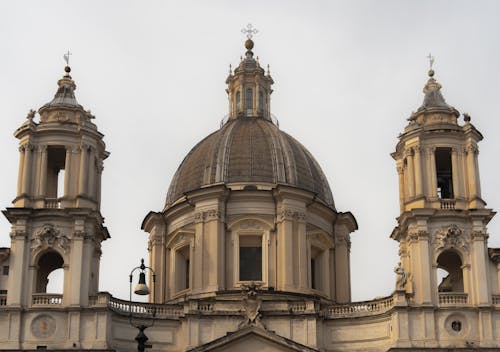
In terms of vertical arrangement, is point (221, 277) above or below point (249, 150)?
below

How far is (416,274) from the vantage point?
52.5 m

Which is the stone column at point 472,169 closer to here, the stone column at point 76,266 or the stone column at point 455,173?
the stone column at point 455,173

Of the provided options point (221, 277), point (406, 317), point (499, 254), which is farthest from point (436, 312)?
point (221, 277)

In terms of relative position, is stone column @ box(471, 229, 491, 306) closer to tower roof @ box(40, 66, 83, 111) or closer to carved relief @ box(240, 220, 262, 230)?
carved relief @ box(240, 220, 262, 230)

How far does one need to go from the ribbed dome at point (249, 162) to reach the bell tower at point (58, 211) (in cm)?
741

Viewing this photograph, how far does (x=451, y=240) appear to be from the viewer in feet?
174

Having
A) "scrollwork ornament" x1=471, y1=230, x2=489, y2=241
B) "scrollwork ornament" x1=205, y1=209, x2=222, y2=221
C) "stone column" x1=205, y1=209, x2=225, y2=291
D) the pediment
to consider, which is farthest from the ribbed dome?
the pediment

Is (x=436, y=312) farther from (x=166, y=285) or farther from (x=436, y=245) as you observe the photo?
(x=166, y=285)

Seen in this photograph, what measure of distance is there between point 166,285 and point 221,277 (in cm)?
474

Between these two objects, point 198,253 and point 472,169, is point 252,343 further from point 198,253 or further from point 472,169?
point 472,169

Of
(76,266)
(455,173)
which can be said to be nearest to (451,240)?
(455,173)

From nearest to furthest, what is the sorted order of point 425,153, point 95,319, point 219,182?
point 95,319 < point 425,153 < point 219,182

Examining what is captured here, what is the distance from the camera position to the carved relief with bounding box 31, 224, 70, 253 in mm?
52375

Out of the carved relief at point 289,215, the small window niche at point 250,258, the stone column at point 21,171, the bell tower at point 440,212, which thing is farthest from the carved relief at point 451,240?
the stone column at point 21,171
